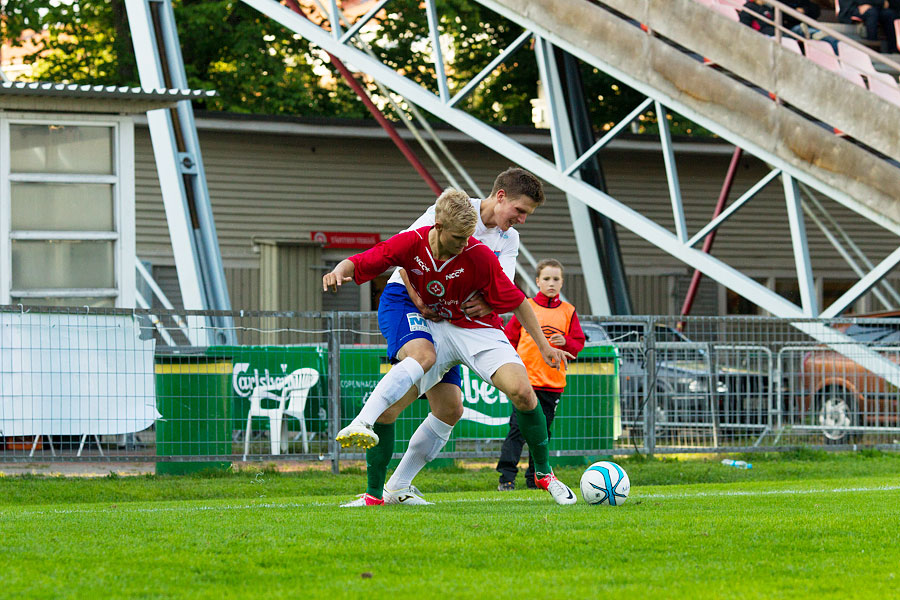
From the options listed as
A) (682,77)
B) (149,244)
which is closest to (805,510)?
(682,77)

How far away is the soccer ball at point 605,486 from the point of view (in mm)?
7238

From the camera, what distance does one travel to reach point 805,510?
696cm

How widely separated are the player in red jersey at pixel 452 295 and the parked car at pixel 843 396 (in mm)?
6971

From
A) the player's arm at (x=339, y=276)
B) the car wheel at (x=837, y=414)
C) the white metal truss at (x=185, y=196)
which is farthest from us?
the white metal truss at (x=185, y=196)

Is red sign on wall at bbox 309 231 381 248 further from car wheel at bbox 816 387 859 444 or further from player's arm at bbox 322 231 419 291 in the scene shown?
player's arm at bbox 322 231 419 291

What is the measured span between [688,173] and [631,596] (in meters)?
24.1

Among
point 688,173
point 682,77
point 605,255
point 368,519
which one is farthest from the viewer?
point 688,173

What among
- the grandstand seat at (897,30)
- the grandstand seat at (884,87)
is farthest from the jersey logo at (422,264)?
the grandstand seat at (897,30)

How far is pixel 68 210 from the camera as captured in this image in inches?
509

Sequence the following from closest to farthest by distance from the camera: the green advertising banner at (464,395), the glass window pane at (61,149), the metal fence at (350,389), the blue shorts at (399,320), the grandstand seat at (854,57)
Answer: the blue shorts at (399,320) < the metal fence at (350,389) < the green advertising banner at (464,395) < the glass window pane at (61,149) < the grandstand seat at (854,57)

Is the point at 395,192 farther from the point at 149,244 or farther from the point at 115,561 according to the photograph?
the point at 115,561

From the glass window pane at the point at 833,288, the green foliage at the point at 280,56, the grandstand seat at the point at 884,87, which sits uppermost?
the green foliage at the point at 280,56

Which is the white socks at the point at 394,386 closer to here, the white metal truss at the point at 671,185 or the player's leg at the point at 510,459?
the player's leg at the point at 510,459

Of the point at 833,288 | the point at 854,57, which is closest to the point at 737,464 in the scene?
the point at 854,57
